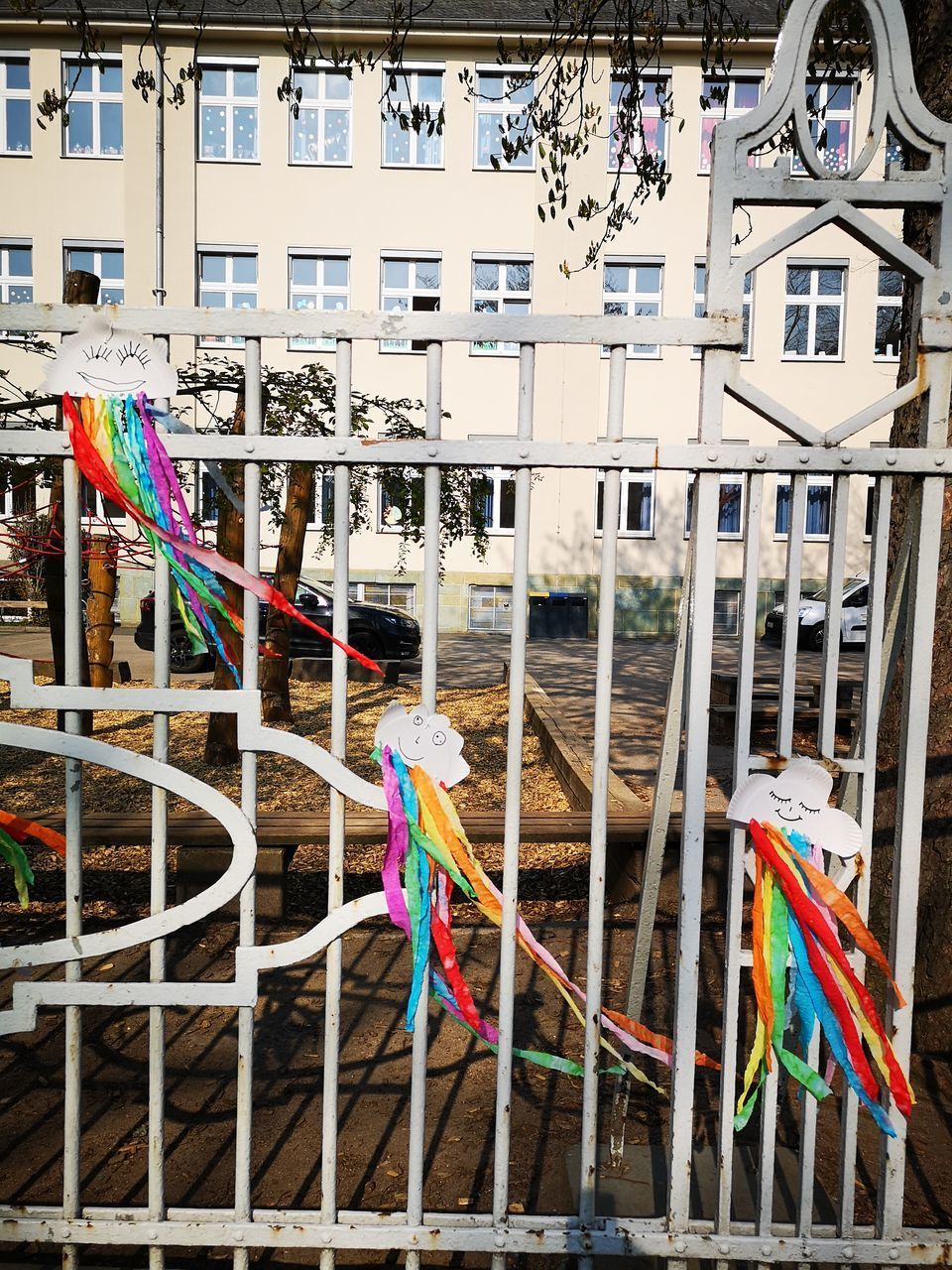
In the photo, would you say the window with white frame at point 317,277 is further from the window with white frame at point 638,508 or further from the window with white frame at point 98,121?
the window with white frame at point 638,508

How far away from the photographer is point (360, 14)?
18.4 m

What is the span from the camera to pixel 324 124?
18984 millimetres

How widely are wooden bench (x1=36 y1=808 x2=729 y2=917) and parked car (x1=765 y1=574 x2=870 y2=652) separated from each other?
→ 38.2 feet

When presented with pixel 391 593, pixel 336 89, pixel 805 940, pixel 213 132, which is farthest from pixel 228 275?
pixel 805 940

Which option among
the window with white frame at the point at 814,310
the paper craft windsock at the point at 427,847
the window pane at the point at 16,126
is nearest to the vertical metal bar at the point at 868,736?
the paper craft windsock at the point at 427,847

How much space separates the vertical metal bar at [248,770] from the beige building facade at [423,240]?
16.6 metres

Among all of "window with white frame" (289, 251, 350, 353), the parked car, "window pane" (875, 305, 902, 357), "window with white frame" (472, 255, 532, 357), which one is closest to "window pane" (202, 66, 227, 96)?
"window with white frame" (289, 251, 350, 353)

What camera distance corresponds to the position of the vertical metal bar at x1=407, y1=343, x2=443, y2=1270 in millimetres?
1869

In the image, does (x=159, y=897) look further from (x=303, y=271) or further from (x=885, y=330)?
(x=885, y=330)

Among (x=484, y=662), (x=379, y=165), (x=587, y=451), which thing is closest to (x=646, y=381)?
(x=379, y=165)

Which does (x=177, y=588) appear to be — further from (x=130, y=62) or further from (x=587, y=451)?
(x=130, y=62)

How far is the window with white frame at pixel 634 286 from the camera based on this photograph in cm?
1952

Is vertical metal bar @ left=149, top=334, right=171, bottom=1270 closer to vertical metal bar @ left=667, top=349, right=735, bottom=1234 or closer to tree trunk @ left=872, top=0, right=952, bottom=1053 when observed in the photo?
vertical metal bar @ left=667, top=349, right=735, bottom=1234

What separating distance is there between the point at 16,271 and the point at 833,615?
2133 cm
